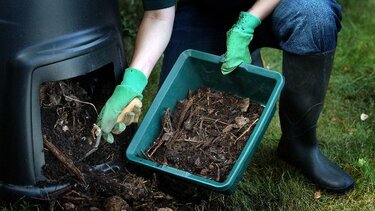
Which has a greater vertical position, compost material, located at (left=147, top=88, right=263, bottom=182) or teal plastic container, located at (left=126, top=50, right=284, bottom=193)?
teal plastic container, located at (left=126, top=50, right=284, bottom=193)

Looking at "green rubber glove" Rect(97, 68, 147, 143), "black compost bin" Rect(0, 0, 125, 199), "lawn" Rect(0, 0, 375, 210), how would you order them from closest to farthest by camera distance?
1. "black compost bin" Rect(0, 0, 125, 199)
2. "green rubber glove" Rect(97, 68, 147, 143)
3. "lawn" Rect(0, 0, 375, 210)

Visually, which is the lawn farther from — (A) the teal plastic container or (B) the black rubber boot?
(A) the teal plastic container

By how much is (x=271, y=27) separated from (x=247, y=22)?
4.8 inches

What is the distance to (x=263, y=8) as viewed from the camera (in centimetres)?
200

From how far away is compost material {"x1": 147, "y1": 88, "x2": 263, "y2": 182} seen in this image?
6.10 feet

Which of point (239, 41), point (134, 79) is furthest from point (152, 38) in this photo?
point (239, 41)

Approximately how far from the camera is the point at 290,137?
2137 millimetres

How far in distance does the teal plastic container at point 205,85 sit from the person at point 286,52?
0.06 m

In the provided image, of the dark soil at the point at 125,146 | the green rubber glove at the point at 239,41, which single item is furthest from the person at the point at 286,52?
the dark soil at the point at 125,146

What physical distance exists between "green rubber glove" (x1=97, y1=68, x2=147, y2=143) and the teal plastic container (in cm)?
8

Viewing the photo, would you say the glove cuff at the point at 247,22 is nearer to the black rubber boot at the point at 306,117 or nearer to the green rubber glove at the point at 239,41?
the green rubber glove at the point at 239,41

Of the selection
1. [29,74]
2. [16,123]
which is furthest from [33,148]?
[29,74]

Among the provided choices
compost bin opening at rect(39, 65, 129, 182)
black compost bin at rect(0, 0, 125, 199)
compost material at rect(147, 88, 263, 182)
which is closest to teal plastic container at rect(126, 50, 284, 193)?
compost material at rect(147, 88, 263, 182)

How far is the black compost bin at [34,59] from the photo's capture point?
66.9 inches
